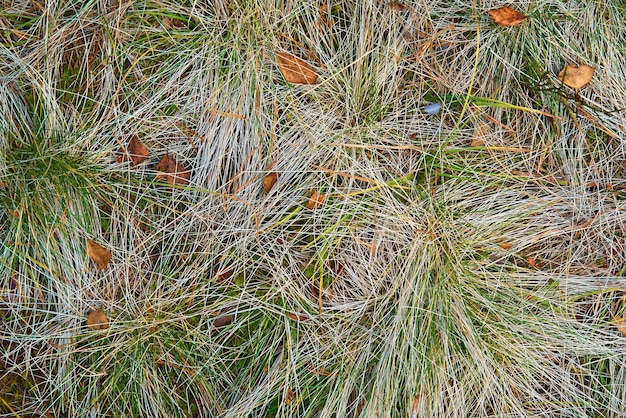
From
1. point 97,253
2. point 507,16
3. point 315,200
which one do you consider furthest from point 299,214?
point 507,16

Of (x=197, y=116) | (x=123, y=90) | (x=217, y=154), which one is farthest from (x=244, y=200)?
(x=123, y=90)

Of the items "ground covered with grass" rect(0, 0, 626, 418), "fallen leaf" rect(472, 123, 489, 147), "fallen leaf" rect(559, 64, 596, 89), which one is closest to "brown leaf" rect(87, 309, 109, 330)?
"ground covered with grass" rect(0, 0, 626, 418)

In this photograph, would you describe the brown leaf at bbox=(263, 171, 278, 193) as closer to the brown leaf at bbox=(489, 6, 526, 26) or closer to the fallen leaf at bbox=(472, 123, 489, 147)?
the fallen leaf at bbox=(472, 123, 489, 147)

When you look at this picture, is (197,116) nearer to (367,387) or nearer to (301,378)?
(301,378)

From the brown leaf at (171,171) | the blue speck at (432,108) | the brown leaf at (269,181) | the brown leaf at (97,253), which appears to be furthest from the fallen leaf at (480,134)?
the brown leaf at (97,253)

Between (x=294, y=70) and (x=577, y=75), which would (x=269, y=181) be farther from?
(x=577, y=75)

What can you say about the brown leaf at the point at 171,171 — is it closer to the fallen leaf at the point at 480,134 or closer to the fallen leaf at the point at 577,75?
the fallen leaf at the point at 480,134
